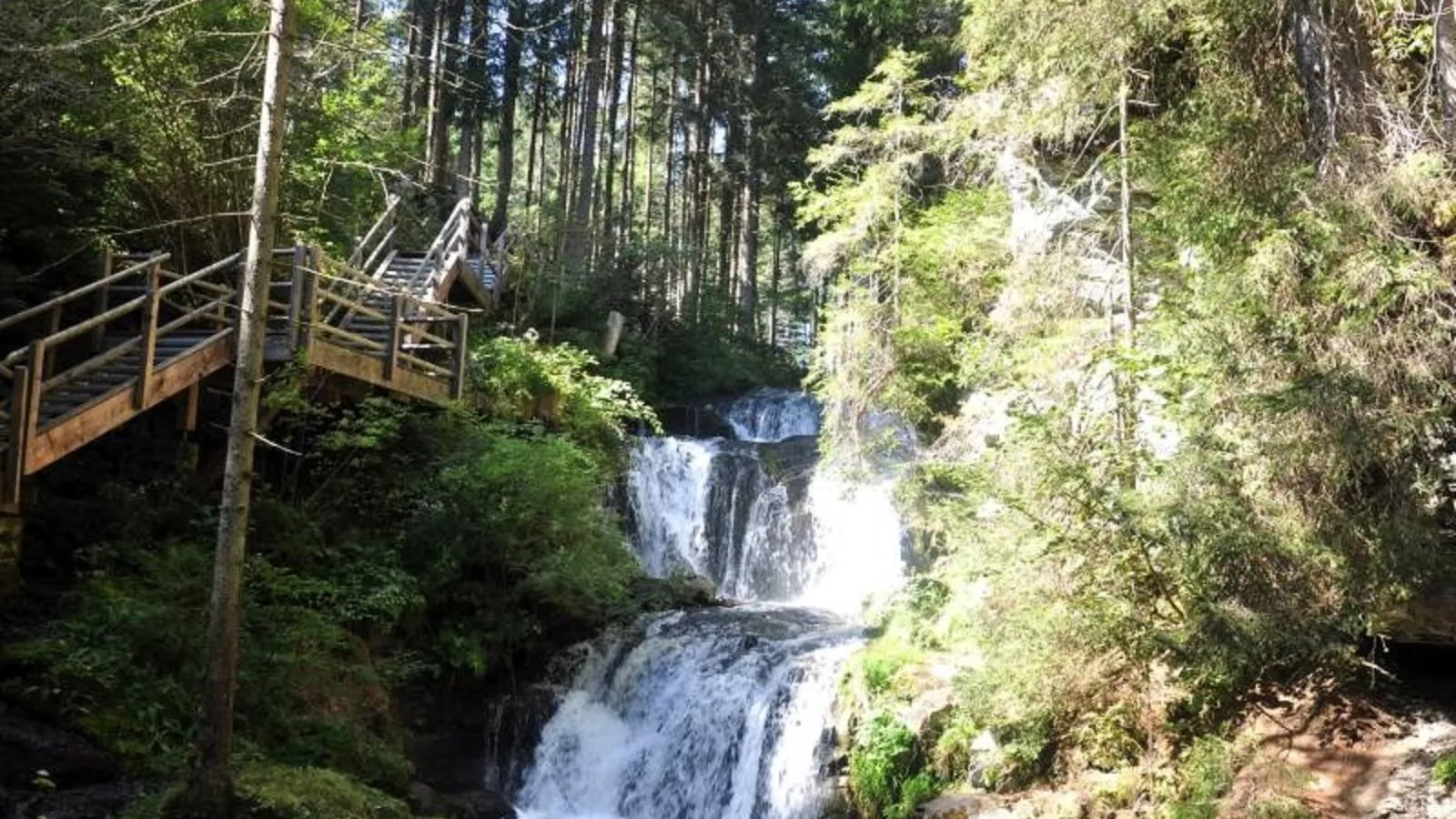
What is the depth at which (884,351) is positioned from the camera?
14312 millimetres

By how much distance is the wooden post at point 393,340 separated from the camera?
11.5 m

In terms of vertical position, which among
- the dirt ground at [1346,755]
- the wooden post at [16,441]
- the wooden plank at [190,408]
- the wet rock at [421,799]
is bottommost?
the wet rock at [421,799]

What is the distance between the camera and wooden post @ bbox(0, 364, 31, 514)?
7754mm

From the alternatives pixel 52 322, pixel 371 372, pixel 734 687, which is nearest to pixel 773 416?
pixel 734 687

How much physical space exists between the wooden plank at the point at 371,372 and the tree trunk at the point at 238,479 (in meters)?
4.05

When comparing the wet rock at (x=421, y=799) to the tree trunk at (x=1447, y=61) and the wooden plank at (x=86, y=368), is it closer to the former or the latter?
the wooden plank at (x=86, y=368)

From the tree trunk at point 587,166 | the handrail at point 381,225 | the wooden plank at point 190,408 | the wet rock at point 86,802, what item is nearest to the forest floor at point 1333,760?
the wet rock at point 86,802

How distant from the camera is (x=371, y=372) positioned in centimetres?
1142

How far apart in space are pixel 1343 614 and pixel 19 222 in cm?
1209

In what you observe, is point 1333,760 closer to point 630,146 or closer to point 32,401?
point 32,401

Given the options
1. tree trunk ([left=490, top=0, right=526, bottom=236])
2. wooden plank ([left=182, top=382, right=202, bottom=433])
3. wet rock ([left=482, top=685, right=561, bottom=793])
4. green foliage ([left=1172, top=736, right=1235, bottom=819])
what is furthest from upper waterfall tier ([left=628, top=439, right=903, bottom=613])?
tree trunk ([left=490, top=0, right=526, bottom=236])

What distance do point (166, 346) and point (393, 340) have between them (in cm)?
219

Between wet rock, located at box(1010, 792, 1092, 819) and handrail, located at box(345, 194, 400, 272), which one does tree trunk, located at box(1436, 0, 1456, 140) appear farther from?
handrail, located at box(345, 194, 400, 272)

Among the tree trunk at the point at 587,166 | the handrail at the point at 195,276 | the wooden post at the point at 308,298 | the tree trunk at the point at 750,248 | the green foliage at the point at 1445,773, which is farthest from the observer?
the tree trunk at the point at 750,248
